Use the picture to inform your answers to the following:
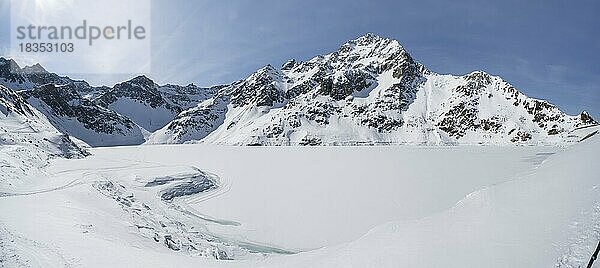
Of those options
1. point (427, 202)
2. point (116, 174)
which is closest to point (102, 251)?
point (427, 202)

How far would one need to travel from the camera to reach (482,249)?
677 cm

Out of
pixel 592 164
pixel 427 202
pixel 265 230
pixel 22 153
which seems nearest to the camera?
pixel 592 164

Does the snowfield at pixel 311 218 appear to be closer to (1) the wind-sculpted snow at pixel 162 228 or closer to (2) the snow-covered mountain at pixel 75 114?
(1) the wind-sculpted snow at pixel 162 228

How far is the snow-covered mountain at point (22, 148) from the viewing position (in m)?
21.6

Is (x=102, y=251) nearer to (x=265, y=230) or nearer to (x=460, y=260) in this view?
(x=265, y=230)

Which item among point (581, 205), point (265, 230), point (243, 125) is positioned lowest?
point (265, 230)

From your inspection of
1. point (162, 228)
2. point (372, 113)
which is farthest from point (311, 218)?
point (372, 113)

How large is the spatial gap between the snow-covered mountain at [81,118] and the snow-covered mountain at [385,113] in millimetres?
18616

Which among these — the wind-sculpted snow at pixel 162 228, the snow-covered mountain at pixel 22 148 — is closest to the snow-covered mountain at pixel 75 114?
the snow-covered mountain at pixel 22 148

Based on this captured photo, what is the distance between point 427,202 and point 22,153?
33.6 meters

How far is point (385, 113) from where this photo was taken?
14362 centimetres

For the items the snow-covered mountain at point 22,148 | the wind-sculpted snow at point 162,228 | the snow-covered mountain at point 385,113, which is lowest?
the wind-sculpted snow at point 162,228

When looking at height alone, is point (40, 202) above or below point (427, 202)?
above

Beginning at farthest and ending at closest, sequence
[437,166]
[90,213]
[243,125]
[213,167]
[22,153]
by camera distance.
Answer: [243,125] → [213,167] → [437,166] → [22,153] → [90,213]
